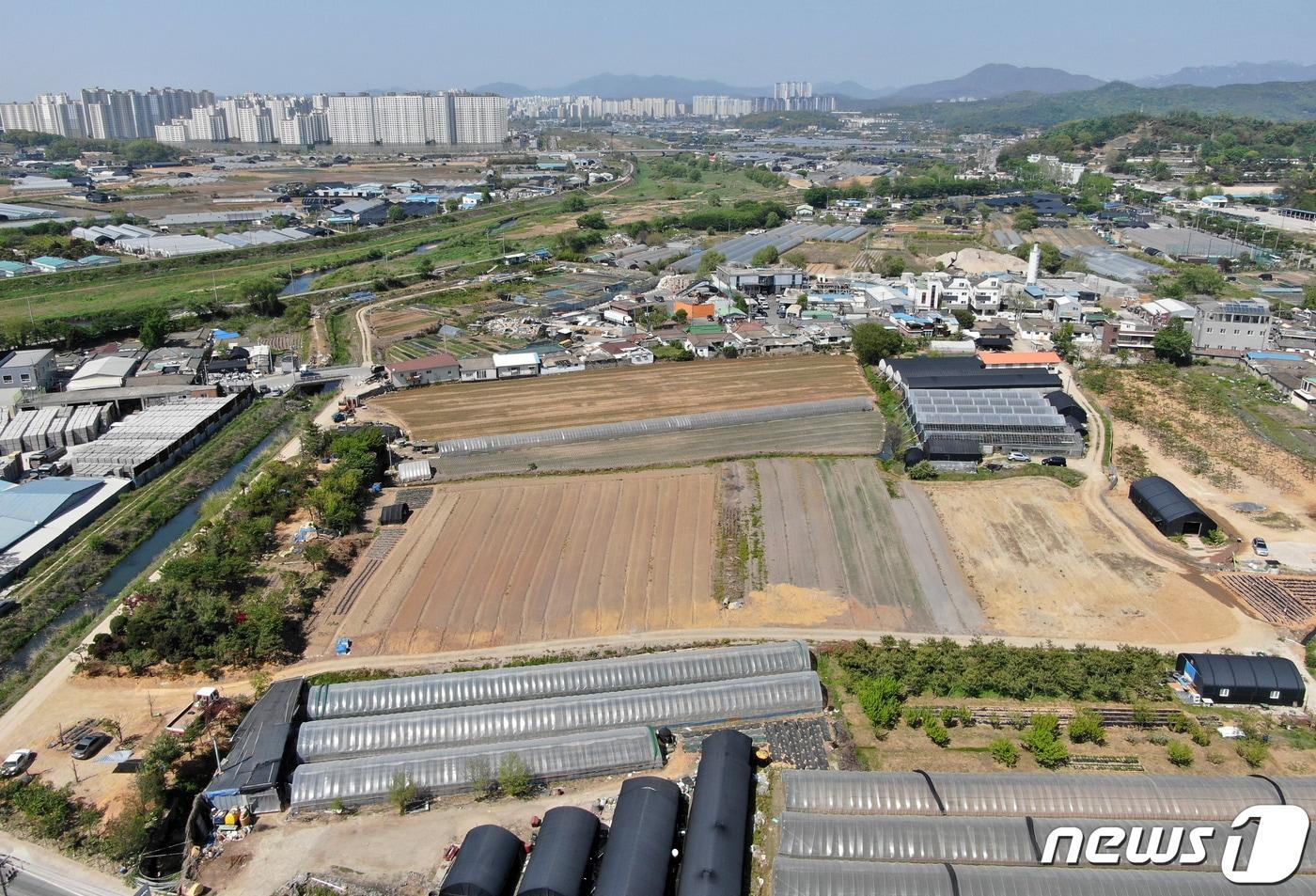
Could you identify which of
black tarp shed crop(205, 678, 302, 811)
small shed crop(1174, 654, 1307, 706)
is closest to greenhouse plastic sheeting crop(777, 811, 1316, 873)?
small shed crop(1174, 654, 1307, 706)

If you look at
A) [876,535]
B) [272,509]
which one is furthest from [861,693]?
[272,509]

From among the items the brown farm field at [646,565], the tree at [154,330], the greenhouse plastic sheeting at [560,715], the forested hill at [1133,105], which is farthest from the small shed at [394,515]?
the forested hill at [1133,105]

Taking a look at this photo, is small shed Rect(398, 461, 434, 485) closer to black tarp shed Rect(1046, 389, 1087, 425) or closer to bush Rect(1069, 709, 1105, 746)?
bush Rect(1069, 709, 1105, 746)

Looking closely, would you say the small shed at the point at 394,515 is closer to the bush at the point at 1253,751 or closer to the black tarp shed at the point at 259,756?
the black tarp shed at the point at 259,756

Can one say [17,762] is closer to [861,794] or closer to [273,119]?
[861,794]

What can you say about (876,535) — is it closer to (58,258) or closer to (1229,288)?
(1229,288)

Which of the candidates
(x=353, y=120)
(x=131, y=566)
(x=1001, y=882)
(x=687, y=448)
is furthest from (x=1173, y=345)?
(x=353, y=120)
